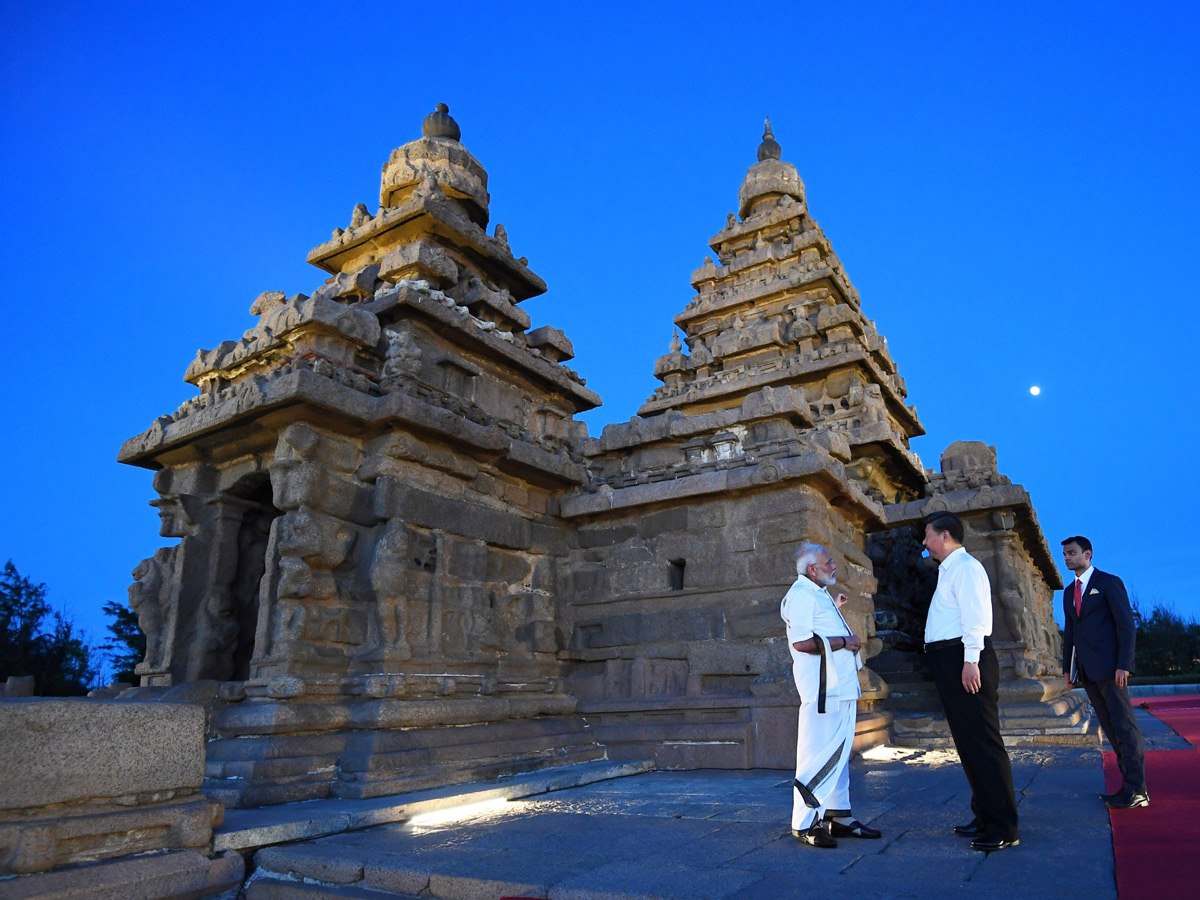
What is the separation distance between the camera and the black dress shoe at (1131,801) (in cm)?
471

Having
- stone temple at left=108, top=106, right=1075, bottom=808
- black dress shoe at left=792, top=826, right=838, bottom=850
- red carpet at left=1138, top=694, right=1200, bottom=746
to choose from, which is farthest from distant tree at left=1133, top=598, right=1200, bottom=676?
black dress shoe at left=792, top=826, right=838, bottom=850

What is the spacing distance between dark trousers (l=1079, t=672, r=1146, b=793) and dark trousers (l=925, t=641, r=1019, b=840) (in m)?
1.20

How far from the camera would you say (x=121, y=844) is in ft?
12.5

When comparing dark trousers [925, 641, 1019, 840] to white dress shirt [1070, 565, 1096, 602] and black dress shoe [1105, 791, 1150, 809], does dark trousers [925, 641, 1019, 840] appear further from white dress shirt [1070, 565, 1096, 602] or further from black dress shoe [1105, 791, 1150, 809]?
white dress shirt [1070, 565, 1096, 602]

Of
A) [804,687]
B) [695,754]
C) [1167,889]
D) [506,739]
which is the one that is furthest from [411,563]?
[1167,889]

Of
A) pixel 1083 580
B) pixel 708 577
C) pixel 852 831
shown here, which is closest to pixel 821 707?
pixel 852 831

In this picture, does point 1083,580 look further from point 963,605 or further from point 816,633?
point 816,633

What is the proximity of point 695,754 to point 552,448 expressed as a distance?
347 cm

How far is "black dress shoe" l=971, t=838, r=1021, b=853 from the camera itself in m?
3.79

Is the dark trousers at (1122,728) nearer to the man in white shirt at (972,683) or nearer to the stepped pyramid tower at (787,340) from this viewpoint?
the man in white shirt at (972,683)

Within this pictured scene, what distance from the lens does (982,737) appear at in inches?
161

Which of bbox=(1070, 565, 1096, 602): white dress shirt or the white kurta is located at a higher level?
bbox=(1070, 565, 1096, 602): white dress shirt

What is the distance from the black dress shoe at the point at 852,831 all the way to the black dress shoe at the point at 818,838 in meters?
0.16

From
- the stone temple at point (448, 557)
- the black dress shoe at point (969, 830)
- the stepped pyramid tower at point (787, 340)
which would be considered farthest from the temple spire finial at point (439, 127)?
the black dress shoe at point (969, 830)
